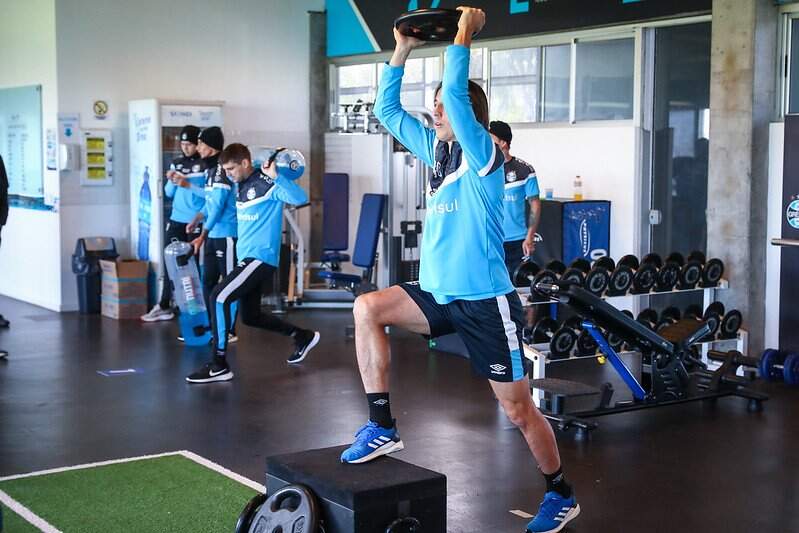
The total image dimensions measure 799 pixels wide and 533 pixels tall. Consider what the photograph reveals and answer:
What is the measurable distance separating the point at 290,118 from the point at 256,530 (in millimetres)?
8025

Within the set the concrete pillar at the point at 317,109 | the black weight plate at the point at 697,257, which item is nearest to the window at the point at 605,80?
the black weight plate at the point at 697,257

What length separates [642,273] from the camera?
6949 mm

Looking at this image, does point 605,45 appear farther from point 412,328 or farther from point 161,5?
point 412,328

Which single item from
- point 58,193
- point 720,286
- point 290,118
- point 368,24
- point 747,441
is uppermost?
point 368,24

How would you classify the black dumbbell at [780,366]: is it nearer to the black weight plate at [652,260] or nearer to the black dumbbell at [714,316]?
the black dumbbell at [714,316]

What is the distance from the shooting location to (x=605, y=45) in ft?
29.1

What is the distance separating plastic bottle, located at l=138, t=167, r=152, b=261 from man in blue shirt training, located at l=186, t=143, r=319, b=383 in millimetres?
3177

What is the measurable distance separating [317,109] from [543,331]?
5.41 meters

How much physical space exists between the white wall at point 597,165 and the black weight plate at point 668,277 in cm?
146

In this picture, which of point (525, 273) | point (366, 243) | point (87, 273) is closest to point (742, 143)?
point (525, 273)

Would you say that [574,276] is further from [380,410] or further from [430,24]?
[430,24]

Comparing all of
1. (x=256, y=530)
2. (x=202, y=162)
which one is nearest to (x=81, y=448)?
(x=256, y=530)

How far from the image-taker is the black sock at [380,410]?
151 inches

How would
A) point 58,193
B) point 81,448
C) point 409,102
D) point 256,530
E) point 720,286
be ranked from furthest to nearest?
point 409,102 → point 58,193 → point 720,286 → point 81,448 → point 256,530
